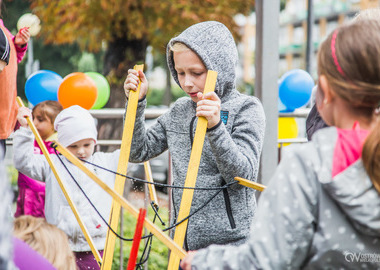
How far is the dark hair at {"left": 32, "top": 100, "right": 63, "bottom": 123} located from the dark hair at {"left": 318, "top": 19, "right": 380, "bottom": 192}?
2870 millimetres

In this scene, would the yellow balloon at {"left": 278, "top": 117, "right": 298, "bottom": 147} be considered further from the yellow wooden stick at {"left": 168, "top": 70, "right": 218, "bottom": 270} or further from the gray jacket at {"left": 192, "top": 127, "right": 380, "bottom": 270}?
the gray jacket at {"left": 192, "top": 127, "right": 380, "bottom": 270}

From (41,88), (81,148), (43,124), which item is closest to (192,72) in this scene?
(81,148)

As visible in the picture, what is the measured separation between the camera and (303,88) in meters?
4.57

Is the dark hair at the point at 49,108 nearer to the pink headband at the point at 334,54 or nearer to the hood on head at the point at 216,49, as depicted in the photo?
the hood on head at the point at 216,49

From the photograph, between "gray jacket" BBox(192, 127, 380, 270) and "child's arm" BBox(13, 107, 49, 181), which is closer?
"gray jacket" BBox(192, 127, 380, 270)

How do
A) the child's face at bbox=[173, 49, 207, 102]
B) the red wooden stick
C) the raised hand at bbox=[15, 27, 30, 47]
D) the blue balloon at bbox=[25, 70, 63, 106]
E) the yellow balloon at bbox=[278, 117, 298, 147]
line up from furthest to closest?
the yellow balloon at bbox=[278, 117, 298, 147]
the blue balloon at bbox=[25, 70, 63, 106]
the raised hand at bbox=[15, 27, 30, 47]
the child's face at bbox=[173, 49, 207, 102]
the red wooden stick

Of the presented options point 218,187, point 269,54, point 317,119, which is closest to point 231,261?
point 218,187

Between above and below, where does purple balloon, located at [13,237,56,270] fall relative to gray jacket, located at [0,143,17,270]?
below

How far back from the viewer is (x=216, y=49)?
93.2 inches

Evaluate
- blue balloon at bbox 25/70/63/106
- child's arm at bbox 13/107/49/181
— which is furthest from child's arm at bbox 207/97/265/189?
blue balloon at bbox 25/70/63/106

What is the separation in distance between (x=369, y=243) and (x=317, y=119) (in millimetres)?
1069

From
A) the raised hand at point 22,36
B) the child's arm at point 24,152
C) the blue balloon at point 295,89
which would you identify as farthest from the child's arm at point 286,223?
the blue balloon at point 295,89

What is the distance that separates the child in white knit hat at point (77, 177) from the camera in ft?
9.74

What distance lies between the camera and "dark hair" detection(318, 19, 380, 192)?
140 centimetres
